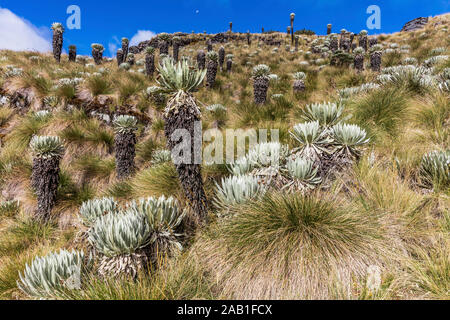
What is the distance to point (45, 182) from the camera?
17.9 ft

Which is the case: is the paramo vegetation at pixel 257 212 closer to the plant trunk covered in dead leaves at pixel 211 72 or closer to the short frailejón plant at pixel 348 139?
the short frailejón plant at pixel 348 139

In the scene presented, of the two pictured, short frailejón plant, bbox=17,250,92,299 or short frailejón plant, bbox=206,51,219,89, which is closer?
short frailejón plant, bbox=17,250,92,299

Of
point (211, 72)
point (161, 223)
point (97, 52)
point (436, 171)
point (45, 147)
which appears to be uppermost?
point (97, 52)

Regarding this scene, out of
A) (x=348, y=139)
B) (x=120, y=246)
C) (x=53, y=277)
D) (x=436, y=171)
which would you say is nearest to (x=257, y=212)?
(x=120, y=246)

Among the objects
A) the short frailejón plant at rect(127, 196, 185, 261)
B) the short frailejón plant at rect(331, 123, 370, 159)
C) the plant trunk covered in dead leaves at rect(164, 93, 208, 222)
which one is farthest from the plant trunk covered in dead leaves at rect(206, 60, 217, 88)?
the short frailejón plant at rect(127, 196, 185, 261)

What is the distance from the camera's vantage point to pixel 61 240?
4559 mm

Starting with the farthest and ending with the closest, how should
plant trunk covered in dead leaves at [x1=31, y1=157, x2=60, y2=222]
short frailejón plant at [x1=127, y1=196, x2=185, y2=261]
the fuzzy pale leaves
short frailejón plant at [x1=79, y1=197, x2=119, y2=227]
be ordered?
plant trunk covered in dead leaves at [x1=31, y1=157, x2=60, y2=222]
the fuzzy pale leaves
short frailejón plant at [x1=79, y1=197, x2=119, y2=227]
short frailejón plant at [x1=127, y1=196, x2=185, y2=261]

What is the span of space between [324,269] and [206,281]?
1.20 metres

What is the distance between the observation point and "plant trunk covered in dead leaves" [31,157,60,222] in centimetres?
533

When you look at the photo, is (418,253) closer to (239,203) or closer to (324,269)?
(324,269)

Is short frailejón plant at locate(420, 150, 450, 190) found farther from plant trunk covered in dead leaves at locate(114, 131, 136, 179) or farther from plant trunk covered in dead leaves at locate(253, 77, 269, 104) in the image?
plant trunk covered in dead leaves at locate(114, 131, 136, 179)

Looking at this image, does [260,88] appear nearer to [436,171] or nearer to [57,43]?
[436,171]
